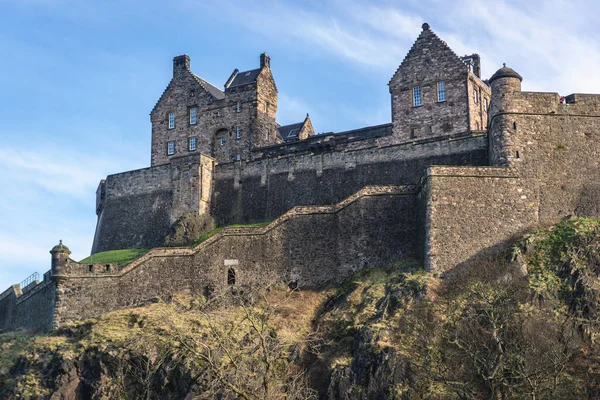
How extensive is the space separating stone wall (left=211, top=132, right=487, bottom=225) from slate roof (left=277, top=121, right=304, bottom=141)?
6.13 metres

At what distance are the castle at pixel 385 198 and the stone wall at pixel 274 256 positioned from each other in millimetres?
62

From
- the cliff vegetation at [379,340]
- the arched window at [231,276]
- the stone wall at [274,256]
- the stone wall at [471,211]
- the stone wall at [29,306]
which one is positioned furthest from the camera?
the stone wall at [29,306]

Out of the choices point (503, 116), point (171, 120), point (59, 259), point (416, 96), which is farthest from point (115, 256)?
point (503, 116)

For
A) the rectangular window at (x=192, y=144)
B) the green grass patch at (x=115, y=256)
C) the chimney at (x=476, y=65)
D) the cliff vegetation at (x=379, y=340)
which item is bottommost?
the cliff vegetation at (x=379, y=340)

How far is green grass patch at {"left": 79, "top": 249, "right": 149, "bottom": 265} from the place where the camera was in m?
57.1

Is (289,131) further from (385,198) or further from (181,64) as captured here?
(385,198)

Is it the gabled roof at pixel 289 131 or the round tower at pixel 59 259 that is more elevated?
the gabled roof at pixel 289 131

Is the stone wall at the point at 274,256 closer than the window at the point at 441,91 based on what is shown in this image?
Yes

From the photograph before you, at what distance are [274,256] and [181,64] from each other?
2758 centimetres

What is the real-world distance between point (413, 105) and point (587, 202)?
57.5ft

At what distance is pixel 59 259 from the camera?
Answer: 49.2 m

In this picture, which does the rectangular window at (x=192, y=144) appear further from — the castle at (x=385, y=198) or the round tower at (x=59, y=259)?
the round tower at (x=59, y=259)

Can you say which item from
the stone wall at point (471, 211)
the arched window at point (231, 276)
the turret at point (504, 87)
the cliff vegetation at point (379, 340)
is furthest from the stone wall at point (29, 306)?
the turret at point (504, 87)

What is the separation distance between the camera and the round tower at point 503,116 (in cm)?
4822
